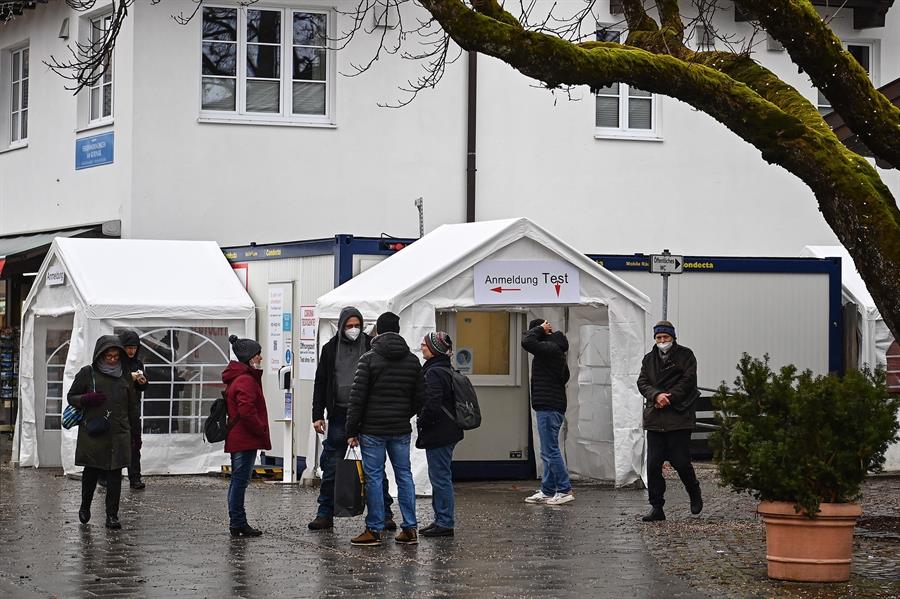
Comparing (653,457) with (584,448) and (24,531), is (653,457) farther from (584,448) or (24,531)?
(24,531)

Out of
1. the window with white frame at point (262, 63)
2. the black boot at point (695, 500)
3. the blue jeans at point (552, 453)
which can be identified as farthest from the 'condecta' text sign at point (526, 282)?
the window with white frame at point (262, 63)

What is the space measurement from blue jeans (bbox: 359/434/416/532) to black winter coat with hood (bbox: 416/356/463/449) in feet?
1.38

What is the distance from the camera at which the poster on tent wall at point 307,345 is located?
657 inches

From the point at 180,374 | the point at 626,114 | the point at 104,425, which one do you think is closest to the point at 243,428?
the point at 104,425

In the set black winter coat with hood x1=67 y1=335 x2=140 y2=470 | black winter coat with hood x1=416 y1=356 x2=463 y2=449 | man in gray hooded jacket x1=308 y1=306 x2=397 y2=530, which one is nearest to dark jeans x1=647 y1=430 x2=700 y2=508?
black winter coat with hood x1=416 y1=356 x2=463 y2=449

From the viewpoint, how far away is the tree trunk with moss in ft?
33.4

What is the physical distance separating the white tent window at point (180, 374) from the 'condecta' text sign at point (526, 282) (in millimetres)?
3785

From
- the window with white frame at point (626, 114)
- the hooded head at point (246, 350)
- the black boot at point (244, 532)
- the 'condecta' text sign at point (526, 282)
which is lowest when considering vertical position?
the black boot at point (244, 532)

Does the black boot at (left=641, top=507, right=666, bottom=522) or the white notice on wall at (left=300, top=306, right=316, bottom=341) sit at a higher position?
the white notice on wall at (left=300, top=306, right=316, bottom=341)

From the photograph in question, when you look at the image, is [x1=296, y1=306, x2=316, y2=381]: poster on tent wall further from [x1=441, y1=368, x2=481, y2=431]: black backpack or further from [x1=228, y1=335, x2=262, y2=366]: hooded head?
[x1=441, y1=368, x2=481, y2=431]: black backpack

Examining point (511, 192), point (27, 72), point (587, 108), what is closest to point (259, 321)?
point (511, 192)

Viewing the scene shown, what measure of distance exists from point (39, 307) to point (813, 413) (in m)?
11.6

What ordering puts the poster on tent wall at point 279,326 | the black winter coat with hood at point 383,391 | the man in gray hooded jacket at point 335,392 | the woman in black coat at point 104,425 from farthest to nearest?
the poster on tent wall at point 279,326 → the woman in black coat at point 104,425 → the man in gray hooded jacket at point 335,392 → the black winter coat with hood at point 383,391

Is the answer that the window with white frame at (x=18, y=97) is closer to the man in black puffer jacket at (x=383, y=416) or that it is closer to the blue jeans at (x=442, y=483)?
the blue jeans at (x=442, y=483)
